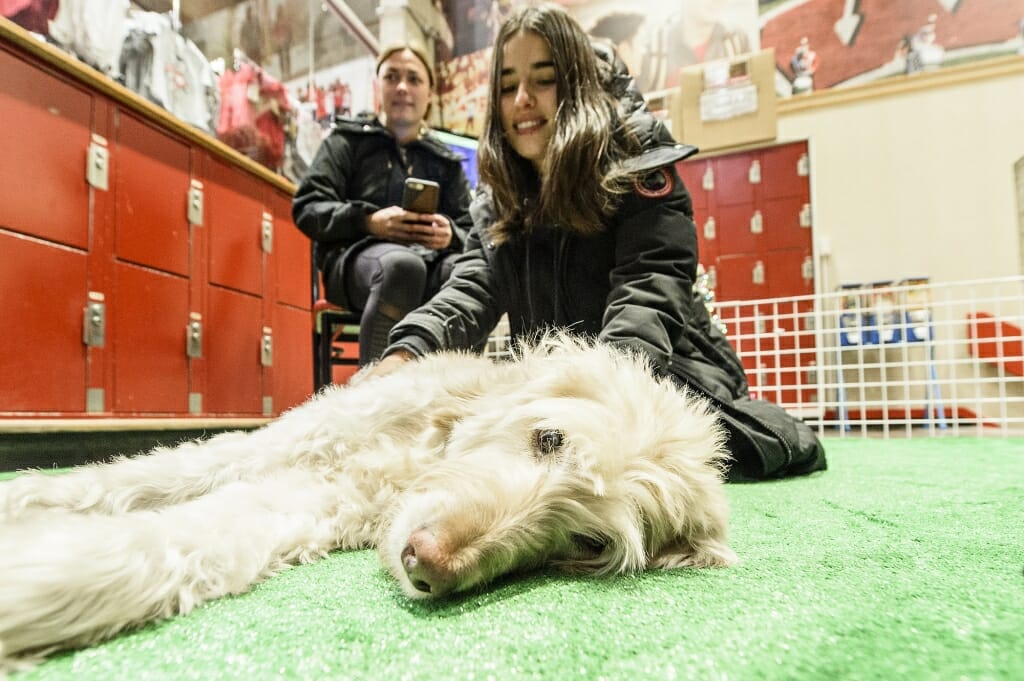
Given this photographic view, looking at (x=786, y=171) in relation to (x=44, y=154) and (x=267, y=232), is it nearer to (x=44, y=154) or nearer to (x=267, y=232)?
(x=267, y=232)

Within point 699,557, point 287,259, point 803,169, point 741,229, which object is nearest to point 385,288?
point 699,557

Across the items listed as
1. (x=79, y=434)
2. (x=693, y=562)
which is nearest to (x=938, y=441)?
(x=693, y=562)

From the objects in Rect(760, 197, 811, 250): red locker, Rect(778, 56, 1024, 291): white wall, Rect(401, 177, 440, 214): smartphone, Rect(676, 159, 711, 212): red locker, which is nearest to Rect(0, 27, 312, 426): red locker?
Rect(401, 177, 440, 214): smartphone

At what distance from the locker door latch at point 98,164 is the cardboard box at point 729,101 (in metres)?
5.13

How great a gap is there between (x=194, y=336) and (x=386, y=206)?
4.82 ft

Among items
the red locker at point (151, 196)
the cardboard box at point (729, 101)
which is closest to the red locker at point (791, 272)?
the cardboard box at point (729, 101)

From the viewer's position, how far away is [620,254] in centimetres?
180

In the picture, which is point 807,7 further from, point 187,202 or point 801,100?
point 187,202

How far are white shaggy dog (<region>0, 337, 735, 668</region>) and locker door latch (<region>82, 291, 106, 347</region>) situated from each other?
1.86 meters

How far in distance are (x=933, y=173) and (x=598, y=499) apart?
7.09 meters

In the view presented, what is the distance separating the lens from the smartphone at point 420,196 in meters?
2.62

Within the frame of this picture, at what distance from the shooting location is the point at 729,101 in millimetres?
5984

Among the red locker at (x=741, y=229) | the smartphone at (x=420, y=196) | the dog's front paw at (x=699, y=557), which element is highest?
the red locker at (x=741, y=229)

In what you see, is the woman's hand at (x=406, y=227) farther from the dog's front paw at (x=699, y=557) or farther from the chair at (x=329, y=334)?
the dog's front paw at (x=699, y=557)
